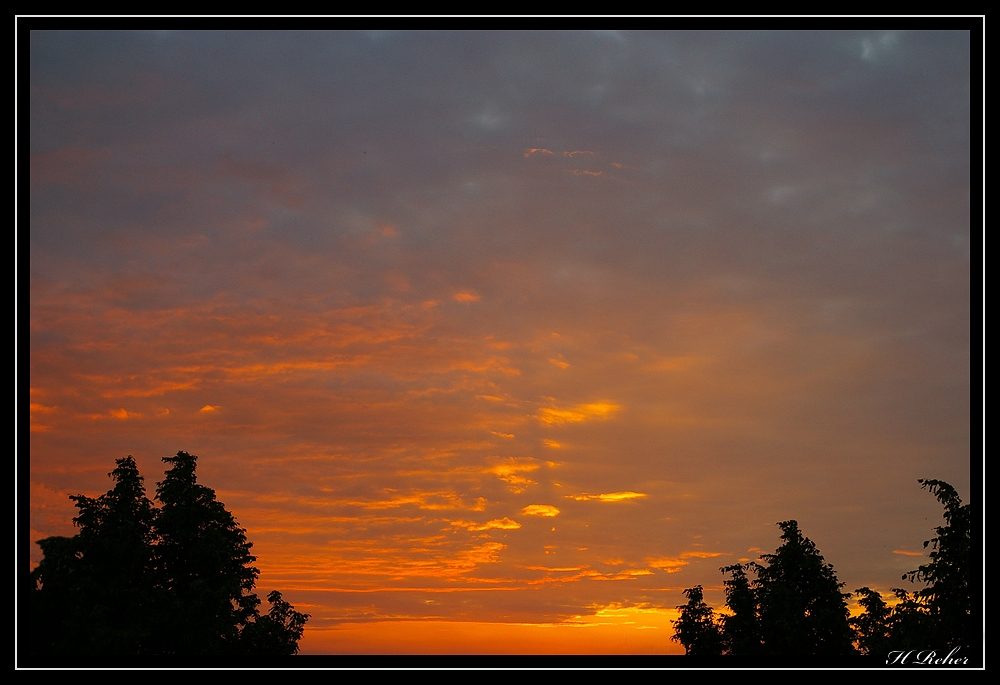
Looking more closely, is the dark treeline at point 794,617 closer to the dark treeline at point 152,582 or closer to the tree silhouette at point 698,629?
the tree silhouette at point 698,629

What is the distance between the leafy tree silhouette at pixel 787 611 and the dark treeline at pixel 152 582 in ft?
76.5

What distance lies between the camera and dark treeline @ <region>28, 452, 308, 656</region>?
38.4 m

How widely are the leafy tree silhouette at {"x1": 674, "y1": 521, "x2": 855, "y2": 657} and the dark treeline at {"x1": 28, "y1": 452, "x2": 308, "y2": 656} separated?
23.3 m

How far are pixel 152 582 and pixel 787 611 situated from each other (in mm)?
31843

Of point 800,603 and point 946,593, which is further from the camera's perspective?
point 800,603

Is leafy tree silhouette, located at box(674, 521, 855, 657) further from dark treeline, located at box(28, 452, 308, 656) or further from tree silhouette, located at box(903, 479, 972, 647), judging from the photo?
dark treeline, located at box(28, 452, 308, 656)

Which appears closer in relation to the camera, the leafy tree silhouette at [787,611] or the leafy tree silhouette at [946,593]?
the leafy tree silhouette at [946,593]

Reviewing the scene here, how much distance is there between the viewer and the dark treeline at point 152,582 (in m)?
38.4

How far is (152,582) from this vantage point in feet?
136

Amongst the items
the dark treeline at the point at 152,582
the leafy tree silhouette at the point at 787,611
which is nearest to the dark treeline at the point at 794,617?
the leafy tree silhouette at the point at 787,611

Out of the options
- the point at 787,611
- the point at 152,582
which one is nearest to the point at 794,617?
the point at 787,611

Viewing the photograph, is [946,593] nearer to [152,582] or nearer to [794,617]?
[794,617]
